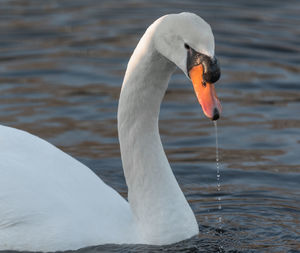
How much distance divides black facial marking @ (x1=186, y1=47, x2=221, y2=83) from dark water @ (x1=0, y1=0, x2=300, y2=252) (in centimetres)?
149

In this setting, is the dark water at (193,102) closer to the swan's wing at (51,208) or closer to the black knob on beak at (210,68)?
the swan's wing at (51,208)

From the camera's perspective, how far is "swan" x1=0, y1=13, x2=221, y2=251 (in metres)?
5.80

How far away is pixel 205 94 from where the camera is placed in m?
5.51

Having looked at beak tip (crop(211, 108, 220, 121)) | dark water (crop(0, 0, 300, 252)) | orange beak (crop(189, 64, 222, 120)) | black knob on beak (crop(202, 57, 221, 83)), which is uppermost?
black knob on beak (crop(202, 57, 221, 83))

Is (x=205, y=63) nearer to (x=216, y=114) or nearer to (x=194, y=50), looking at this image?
(x=194, y=50)

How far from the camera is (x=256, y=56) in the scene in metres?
11.6

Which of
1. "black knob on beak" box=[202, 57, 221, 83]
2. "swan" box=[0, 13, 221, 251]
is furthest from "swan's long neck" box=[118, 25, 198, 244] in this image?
"black knob on beak" box=[202, 57, 221, 83]

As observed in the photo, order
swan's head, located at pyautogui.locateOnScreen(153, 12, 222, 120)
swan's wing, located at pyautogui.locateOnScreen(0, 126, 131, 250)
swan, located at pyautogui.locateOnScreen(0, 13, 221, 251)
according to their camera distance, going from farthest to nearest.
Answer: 1. swan's wing, located at pyautogui.locateOnScreen(0, 126, 131, 250)
2. swan, located at pyautogui.locateOnScreen(0, 13, 221, 251)
3. swan's head, located at pyautogui.locateOnScreen(153, 12, 222, 120)

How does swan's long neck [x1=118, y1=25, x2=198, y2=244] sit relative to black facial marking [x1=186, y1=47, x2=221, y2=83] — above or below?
below

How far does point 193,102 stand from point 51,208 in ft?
14.1

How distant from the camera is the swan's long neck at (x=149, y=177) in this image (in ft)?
20.0

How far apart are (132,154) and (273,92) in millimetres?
4373

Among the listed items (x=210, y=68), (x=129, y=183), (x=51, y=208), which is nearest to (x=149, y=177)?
(x=129, y=183)

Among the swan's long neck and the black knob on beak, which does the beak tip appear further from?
the swan's long neck
